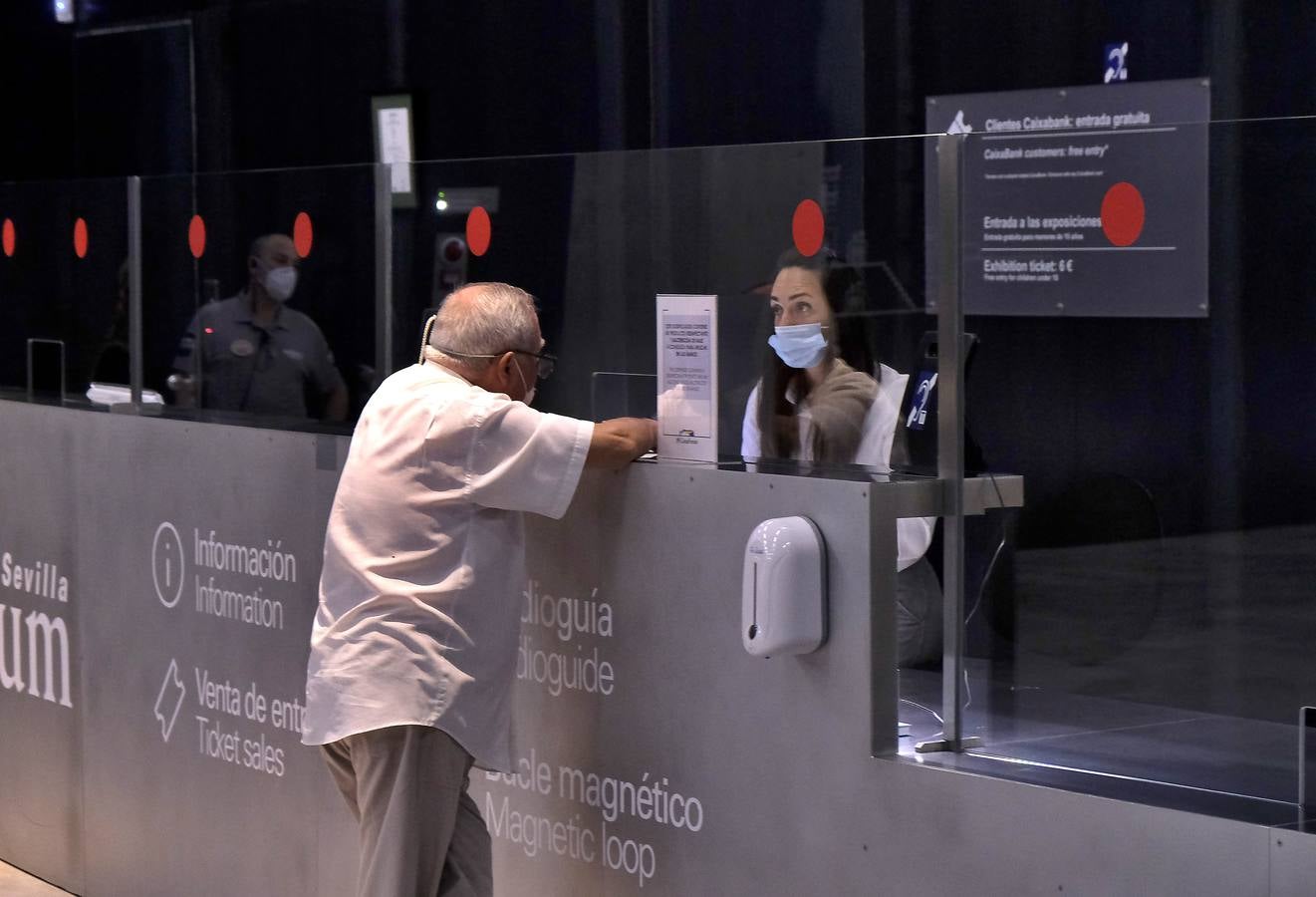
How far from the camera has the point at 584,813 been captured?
3641 mm

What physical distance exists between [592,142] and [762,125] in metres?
1.01

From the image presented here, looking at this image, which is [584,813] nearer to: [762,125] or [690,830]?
[690,830]

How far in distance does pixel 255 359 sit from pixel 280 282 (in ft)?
0.83

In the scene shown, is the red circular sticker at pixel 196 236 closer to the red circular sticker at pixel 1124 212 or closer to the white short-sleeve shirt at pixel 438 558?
the white short-sleeve shirt at pixel 438 558

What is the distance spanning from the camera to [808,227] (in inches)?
127

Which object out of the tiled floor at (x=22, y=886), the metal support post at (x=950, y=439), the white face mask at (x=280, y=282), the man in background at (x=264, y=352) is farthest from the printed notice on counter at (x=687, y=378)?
the tiled floor at (x=22, y=886)

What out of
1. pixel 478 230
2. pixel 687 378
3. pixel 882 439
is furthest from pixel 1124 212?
pixel 478 230

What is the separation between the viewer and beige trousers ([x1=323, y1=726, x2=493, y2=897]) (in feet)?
11.2

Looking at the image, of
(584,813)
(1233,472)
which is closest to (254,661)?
(584,813)

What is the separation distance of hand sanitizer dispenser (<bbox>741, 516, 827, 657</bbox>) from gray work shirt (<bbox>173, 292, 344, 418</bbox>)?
182cm

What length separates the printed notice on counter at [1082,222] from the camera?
9.33ft

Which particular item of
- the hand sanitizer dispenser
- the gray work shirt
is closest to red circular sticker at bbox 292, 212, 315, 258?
the gray work shirt

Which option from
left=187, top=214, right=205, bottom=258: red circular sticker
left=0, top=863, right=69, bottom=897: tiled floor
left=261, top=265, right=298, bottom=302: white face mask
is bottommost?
left=0, top=863, right=69, bottom=897: tiled floor

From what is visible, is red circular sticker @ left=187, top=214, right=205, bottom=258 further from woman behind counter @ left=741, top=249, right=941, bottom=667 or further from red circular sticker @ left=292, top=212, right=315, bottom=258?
woman behind counter @ left=741, top=249, right=941, bottom=667
